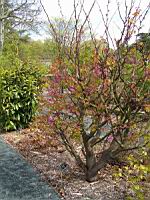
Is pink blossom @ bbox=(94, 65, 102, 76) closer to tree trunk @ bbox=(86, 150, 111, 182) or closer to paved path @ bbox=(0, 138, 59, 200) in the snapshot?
tree trunk @ bbox=(86, 150, 111, 182)

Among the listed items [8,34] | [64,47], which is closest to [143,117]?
[64,47]

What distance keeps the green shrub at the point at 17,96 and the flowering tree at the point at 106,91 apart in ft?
9.33

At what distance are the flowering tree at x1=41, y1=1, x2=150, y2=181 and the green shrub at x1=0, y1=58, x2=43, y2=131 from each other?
9.33ft

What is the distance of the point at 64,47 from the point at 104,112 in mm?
842

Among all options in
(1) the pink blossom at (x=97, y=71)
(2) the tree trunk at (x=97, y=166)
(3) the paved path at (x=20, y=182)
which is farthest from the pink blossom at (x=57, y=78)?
(3) the paved path at (x=20, y=182)

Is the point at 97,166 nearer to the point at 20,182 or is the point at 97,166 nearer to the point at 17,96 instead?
the point at 20,182

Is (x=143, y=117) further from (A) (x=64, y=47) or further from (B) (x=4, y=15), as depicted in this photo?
(B) (x=4, y=15)

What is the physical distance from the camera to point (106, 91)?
362 cm

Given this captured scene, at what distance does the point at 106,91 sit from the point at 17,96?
11.0ft

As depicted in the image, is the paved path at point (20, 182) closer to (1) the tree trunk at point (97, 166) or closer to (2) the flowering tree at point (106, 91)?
(1) the tree trunk at point (97, 166)

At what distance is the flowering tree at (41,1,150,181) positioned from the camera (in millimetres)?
3482

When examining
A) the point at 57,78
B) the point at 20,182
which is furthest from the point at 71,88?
the point at 20,182

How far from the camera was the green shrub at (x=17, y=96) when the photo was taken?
21.8 feet

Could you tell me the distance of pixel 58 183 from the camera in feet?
13.1
